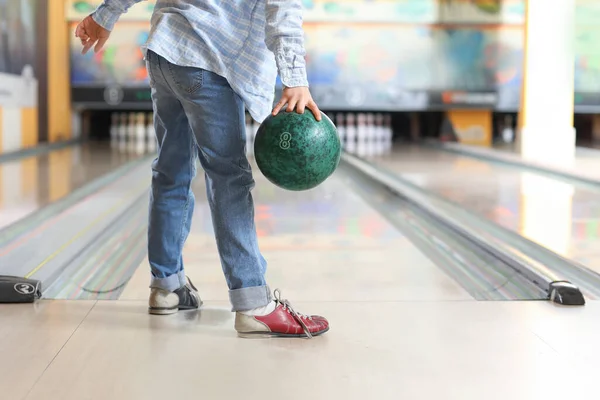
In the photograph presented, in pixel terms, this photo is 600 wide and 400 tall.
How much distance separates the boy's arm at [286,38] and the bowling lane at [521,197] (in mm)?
1479

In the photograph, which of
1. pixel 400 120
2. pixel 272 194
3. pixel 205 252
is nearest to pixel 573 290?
pixel 205 252

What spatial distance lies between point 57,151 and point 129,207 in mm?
4121

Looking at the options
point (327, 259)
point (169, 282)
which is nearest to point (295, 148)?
point (169, 282)

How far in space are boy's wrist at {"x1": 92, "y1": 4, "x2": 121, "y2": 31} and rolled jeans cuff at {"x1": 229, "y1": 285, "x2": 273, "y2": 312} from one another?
0.76m

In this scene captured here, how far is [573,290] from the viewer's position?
2.26 m

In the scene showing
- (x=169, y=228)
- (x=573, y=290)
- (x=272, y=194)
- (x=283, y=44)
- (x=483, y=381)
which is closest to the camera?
(x=483, y=381)

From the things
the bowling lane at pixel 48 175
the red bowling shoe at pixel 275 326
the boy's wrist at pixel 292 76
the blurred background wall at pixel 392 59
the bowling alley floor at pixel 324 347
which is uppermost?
the blurred background wall at pixel 392 59

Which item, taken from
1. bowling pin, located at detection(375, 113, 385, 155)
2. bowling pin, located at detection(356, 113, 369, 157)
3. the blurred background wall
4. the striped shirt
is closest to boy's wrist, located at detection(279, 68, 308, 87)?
the striped shirt

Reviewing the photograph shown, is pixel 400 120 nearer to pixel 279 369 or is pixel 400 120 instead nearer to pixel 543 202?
pixel 543 202

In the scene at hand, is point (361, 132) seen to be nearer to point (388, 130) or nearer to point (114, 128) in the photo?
point (388, 130)

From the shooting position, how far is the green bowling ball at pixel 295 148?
1830 millimetres

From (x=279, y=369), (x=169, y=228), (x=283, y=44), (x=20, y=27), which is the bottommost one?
(x=279, y=369)

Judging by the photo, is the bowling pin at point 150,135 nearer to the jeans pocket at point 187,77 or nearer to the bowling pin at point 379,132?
the bowling pin at point 379,132

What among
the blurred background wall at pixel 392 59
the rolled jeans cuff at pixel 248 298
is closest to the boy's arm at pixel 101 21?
the rolled jeans cuff at pixel 248 298
